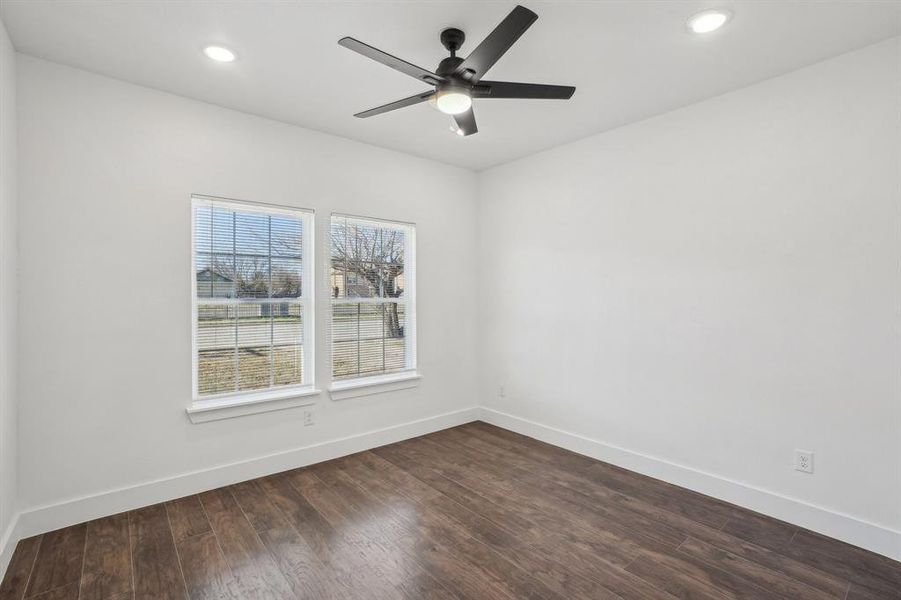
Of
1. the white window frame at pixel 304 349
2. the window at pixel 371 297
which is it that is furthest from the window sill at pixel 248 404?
the window at pixel 371 297

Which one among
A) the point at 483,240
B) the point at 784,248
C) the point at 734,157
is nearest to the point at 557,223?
the point at 483,240

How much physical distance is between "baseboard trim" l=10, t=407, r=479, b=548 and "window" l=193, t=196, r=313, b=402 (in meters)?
0.55

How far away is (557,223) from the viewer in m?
4.09

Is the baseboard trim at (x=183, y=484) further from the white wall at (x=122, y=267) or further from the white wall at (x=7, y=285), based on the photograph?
the white wall at (x=7, y=285)

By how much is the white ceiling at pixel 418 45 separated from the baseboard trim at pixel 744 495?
2665 mm

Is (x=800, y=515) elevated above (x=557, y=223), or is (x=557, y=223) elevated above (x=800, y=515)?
(x=557, y=223)

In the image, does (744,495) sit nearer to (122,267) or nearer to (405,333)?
(405,333)

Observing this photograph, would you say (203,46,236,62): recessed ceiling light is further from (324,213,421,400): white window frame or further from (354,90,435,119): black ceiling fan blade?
(324,213,421,400): white window frame

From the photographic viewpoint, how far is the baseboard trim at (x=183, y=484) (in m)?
2.51

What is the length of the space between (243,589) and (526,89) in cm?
283

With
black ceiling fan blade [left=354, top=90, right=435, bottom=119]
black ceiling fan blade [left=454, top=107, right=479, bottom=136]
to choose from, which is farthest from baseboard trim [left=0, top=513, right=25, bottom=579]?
black ceiling fan blade [left=454, top=107, right=479, bottom=136]

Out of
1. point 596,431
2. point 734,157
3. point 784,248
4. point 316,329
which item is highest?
point 734,157

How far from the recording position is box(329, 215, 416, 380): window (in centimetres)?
386

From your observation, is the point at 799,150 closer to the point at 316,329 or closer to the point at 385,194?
the point at 385,194
